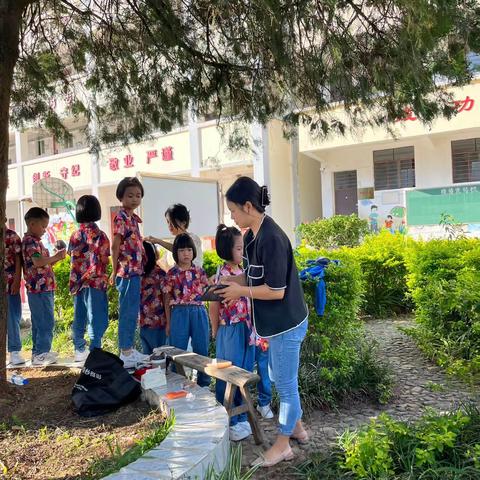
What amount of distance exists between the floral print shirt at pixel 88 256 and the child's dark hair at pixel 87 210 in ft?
0.30

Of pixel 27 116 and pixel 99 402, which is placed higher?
pixel 27 116

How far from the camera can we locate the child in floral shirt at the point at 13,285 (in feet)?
15.8

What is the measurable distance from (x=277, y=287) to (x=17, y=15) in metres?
2.85

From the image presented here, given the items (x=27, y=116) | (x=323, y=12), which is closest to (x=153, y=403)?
(x=323, y=12)

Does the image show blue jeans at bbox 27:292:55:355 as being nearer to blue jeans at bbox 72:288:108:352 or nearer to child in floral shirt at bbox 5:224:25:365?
child in floral shirt at bbox 5:224:25:365

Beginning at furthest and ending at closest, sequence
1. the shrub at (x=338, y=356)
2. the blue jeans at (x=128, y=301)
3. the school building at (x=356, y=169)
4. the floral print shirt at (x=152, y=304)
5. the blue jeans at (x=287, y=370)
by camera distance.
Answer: the school building at (x=356, y=169)
the floral print shirt at (x=152, y=304)
the blue jeans at (x=128, y=301)
the shrub at (x=338, y=356)
the blue jeans at (x=287, y=370)

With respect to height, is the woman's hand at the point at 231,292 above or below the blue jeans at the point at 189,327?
above

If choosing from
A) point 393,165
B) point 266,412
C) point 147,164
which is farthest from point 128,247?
point 147,164

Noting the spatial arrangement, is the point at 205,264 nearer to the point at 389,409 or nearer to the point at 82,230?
the point at 82,230

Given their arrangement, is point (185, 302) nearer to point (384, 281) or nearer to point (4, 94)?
point (4, 94)

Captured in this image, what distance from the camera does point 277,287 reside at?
2.68 metres

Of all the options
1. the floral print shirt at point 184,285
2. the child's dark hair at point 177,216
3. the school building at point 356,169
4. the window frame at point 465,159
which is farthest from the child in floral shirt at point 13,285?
the window frame at point 465,159

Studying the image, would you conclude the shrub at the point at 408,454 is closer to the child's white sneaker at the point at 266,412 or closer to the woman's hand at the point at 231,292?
the child's white sneaker at the point at 266,412

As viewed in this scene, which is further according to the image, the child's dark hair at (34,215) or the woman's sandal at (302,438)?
the child's dark hair at (34,215)
